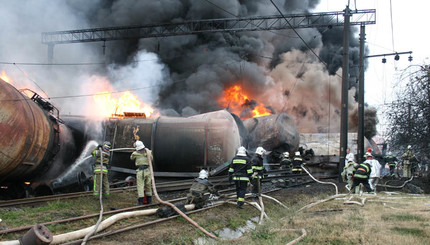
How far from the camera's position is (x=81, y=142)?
445 inches

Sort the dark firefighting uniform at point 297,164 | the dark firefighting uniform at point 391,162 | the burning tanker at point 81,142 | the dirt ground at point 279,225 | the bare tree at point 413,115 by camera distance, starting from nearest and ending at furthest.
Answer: the dirt ground at point 279,225 < the burning tanker at point 81,142 < the bare tree at point 413,115 < the dark firefighting uniform at point 297,164 < the dark firefighting uniform at point 391,162

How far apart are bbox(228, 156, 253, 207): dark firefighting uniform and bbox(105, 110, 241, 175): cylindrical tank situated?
3.40m

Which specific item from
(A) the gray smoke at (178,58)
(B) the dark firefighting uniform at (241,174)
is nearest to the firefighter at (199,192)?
(B) the dark firefighting uniform at (241,174)

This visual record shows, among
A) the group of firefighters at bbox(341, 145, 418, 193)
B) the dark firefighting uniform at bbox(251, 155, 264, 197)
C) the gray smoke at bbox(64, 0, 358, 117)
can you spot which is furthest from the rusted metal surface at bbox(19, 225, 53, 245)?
the gray smoke at bbox(64, 0, 358, 117)

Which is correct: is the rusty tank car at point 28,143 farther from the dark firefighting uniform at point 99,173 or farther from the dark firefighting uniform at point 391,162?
the dark firefighting uniform at point 391,162

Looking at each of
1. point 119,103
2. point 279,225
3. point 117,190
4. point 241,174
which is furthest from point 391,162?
point 279,225

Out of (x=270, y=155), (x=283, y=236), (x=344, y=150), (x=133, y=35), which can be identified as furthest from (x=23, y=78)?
(x=283, y=236)

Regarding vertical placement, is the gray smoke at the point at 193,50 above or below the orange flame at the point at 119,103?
above

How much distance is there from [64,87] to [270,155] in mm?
11657

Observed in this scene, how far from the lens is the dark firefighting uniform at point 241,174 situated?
25.9ft

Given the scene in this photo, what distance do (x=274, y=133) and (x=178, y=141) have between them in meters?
7.59

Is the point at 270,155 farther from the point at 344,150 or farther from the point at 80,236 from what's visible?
the point at 80,236

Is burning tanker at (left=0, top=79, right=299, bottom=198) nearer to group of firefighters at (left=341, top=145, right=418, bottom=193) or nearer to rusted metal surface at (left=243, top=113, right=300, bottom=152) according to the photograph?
group of firefighters at (left=341, top=145, right=418, bottom=193)

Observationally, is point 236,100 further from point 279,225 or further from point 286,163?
point 279,225
